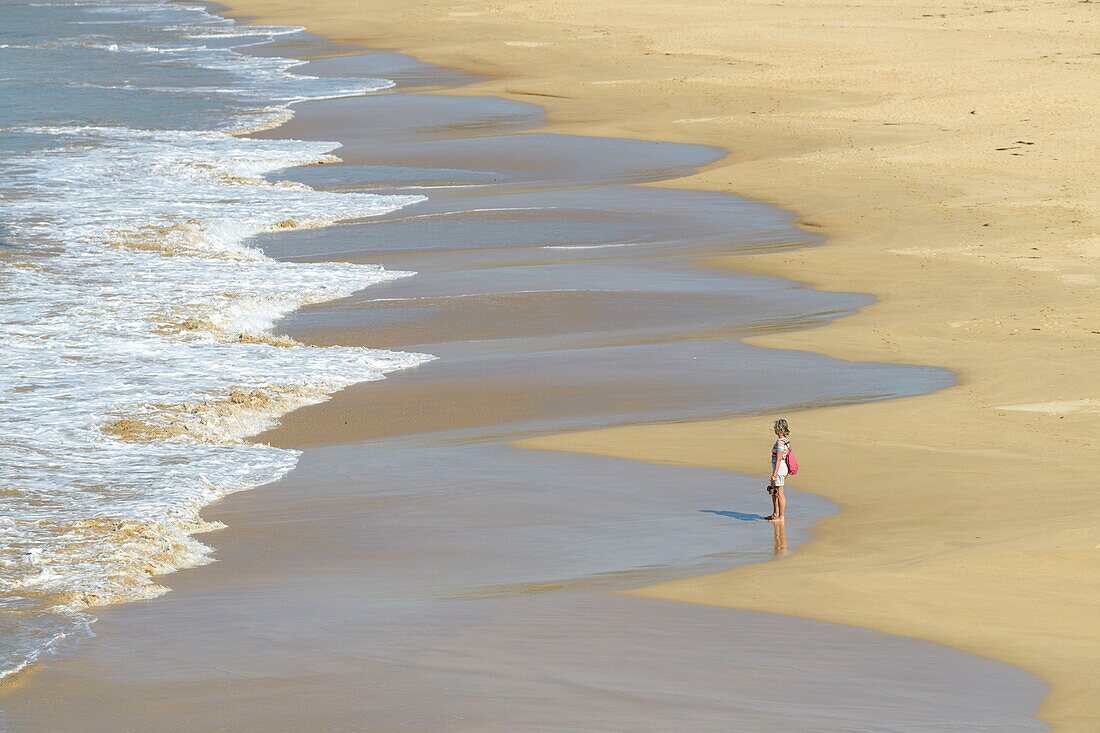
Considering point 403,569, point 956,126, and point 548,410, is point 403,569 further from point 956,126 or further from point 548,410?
point 956,126

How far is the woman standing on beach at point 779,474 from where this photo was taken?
8320 mm

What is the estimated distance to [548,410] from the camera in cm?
1108

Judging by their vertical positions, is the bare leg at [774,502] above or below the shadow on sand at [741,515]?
above

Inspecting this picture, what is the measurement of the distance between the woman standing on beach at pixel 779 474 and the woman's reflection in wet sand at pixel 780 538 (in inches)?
1.1

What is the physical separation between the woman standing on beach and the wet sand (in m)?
0.12

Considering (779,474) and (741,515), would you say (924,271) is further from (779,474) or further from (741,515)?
(779,474)


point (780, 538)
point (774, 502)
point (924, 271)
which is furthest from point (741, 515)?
point (924, 271)

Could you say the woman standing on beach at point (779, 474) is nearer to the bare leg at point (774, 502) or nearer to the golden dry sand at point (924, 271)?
the bare leg at point (774, 502)

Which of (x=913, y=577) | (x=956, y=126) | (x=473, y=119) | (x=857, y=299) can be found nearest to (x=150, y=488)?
(x=913, y=577)

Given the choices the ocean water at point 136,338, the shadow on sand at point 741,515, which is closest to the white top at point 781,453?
the shadow on sand at point 741,515

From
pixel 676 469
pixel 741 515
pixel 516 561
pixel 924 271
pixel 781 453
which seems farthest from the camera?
pixel 924 271

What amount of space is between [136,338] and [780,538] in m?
7.31

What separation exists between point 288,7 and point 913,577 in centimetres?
5185

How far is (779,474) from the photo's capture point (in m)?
8.33
